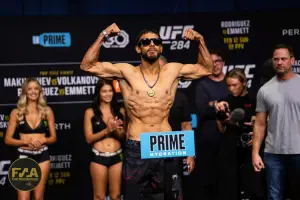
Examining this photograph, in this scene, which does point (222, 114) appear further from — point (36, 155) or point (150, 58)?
point (36, 155)

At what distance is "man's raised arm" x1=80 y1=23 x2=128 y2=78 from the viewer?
215 inches

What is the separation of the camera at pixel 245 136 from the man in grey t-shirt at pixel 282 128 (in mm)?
678

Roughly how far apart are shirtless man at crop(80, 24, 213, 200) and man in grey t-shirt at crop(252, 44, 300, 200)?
2.58 ft

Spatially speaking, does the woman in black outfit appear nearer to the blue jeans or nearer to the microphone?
the microphone

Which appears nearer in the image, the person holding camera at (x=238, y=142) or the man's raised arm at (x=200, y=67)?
the man's raised arm at (x=200, y=67)

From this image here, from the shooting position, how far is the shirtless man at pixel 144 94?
5.42 metres

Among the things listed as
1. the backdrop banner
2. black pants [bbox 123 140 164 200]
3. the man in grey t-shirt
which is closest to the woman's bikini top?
the backdrop banner

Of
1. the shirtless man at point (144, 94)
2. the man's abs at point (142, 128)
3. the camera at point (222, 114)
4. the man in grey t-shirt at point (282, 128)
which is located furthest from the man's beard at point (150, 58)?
the camera at point (222, 114)

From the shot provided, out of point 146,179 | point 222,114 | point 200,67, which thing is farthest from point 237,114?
point 146,179

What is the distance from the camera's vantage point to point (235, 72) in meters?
6.89

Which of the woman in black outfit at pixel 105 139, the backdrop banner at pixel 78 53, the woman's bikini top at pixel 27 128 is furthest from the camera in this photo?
the backdrop banner at pixel 78 53

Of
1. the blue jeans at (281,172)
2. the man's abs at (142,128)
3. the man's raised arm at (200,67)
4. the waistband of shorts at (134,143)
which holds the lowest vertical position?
the blue jeans at (281,172)

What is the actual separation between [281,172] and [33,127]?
9.31 ft

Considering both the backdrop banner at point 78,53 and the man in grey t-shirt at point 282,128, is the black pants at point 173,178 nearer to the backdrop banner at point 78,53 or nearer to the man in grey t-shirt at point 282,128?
the man in grey t-shirt at point 282,128
